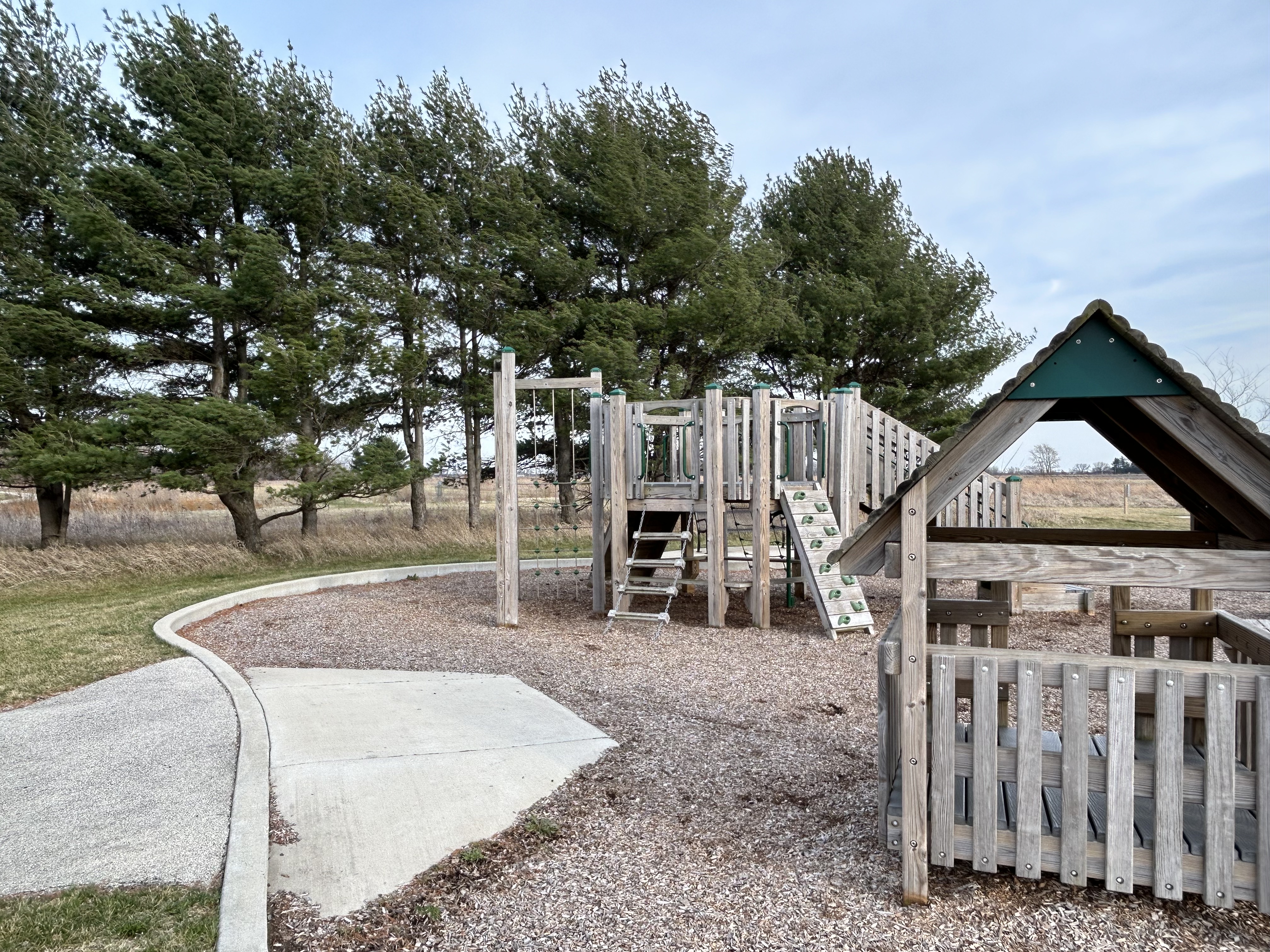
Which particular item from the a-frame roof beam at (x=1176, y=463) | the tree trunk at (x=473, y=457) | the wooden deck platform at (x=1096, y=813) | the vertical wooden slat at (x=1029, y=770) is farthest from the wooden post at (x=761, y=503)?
the tree trunk at (x=473, y=457)

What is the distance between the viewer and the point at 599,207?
21750 mm

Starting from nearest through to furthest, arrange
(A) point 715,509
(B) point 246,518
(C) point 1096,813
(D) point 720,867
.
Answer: (C) point 1096,813 → (D) point 720,867 → (A) point 715,509 → (B) point 246,518

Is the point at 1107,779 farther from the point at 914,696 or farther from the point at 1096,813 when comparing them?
the point at 914,696

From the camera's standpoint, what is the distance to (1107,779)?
9.61 feet

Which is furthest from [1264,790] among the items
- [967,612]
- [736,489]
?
[736,489]

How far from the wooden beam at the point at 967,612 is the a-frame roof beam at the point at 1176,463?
1.01 meters

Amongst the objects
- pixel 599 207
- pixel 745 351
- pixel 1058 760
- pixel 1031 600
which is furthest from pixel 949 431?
pixel 1058 760

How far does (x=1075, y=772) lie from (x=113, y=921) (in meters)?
3.56

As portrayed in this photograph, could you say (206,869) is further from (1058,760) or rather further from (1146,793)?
(1146,793)

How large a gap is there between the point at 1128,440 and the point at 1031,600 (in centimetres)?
691

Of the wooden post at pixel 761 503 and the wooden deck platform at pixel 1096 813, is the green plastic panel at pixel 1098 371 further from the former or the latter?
the wooden post at pixel 761 503

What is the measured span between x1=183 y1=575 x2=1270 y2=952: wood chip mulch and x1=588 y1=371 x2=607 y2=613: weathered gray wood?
2917 millimetres

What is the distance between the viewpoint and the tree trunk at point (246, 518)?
16.0 metres

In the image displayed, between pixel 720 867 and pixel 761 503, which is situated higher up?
pixel 761 503
